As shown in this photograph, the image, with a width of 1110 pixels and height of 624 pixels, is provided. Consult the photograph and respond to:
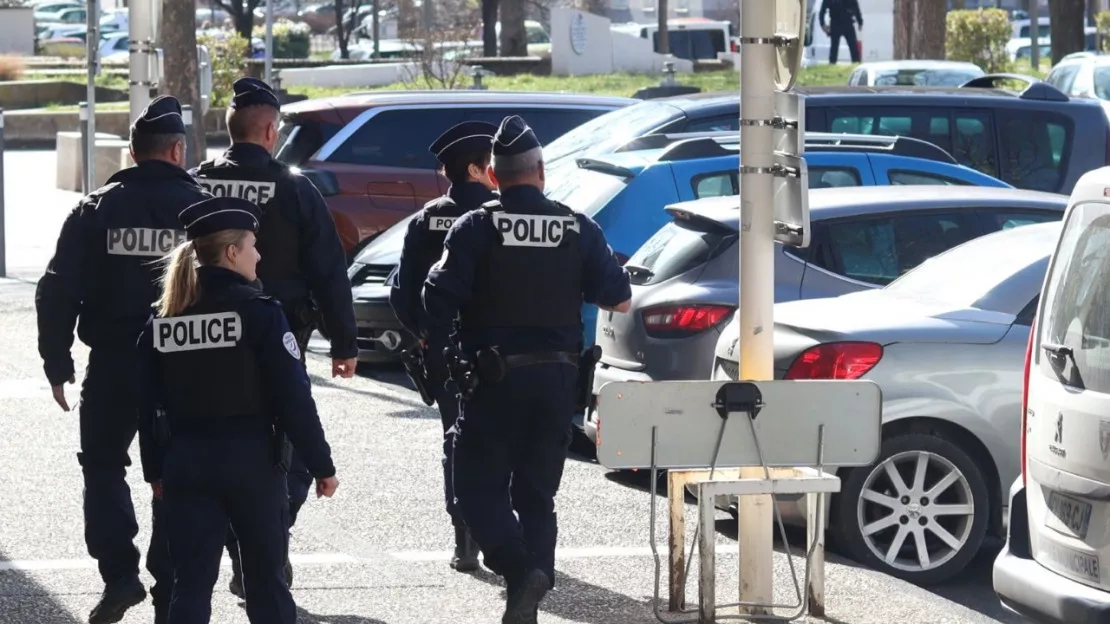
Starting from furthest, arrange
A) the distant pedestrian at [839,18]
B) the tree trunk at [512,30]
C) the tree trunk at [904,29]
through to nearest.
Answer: the tree trunk at [512,30]
the distant pedestrian at [839,18]
the tree trunk at [904,29]

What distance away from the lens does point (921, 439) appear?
6.97 meters

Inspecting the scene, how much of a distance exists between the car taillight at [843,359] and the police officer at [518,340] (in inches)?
47.3

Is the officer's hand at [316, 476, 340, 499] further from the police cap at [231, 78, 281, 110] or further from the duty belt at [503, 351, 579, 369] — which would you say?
the police cap at [231, 78, 281, 110]

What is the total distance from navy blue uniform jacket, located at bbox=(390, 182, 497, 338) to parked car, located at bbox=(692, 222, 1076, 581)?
140 cm

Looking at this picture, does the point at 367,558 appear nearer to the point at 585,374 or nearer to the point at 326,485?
the point at 585,374

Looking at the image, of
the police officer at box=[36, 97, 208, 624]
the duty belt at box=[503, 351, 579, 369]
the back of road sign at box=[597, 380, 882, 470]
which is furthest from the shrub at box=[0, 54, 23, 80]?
the back of road sign at box=[597, 380, 882, 470]

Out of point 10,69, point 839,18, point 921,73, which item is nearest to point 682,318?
point 921,73

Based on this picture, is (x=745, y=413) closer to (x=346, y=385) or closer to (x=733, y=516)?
(x=733, y=516)

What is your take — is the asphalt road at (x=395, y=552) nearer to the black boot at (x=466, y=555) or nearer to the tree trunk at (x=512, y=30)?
the black boot at (x=466, y=555)

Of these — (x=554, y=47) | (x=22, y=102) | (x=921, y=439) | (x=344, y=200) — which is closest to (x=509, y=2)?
(x=554, y=47)

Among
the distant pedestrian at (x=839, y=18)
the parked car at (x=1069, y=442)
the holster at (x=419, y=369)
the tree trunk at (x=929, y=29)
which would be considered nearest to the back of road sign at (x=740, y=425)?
the parked car at (x=1069, y=442)

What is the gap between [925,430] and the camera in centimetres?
703

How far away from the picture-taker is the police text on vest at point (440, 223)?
675 centimetres

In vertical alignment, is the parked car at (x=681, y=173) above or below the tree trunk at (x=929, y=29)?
below
